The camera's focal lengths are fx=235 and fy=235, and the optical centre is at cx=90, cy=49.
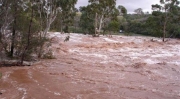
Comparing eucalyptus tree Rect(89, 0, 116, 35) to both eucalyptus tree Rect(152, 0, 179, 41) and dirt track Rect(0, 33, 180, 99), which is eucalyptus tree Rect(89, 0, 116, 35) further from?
dirt track Rect(0, 33, 180, 99)

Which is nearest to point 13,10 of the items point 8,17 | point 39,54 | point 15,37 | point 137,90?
point 8,17

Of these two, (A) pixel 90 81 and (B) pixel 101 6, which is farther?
(B) pixel 101 6

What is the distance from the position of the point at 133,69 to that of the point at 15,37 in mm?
6440

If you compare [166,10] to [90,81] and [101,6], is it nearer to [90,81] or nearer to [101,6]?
[101,6]

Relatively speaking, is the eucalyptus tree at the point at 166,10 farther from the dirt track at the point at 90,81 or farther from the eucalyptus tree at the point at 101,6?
the dirt track at the point at 90,81

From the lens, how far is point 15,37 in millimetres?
12078

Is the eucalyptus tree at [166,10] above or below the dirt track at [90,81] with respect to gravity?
above

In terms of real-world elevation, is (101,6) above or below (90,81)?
above

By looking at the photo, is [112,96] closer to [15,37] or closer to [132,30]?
[15,37]

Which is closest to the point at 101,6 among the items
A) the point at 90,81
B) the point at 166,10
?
the point at 166,10

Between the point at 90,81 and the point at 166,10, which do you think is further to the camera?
the point at 166,10

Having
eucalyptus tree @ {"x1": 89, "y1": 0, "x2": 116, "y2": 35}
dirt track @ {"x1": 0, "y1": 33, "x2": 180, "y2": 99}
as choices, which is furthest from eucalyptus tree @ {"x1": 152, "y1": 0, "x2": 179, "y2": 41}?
dirt track @ {"x1": 0, "y1": 33, "x2": 180, "y2": 99}

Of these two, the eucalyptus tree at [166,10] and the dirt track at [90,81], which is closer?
the dirt track at [90,81]

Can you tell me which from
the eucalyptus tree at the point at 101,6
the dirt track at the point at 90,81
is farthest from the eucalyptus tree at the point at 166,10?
the dirt track at the point at 90,81
